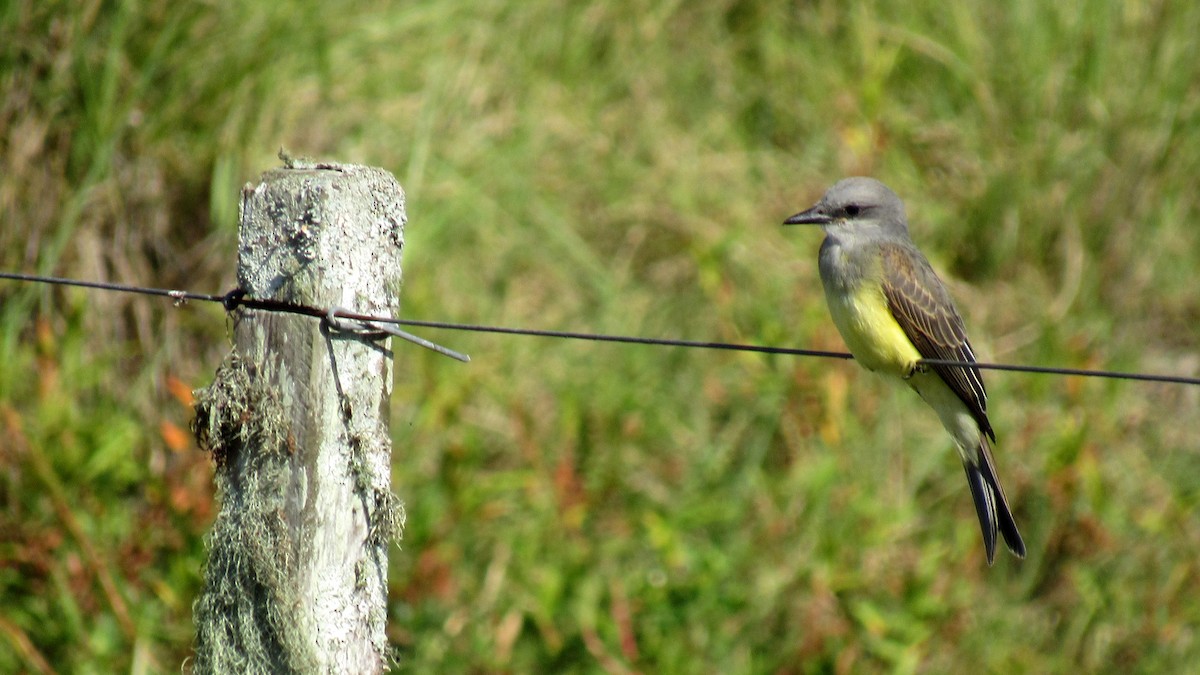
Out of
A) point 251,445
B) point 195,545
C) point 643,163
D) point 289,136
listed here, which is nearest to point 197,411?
point 251,445

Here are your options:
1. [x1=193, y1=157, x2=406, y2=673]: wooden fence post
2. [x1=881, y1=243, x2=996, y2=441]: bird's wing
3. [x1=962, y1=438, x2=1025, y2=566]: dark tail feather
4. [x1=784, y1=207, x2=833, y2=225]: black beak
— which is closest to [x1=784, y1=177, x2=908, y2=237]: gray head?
[x1=784, y1=207, x2=833, y2=225]: black beak

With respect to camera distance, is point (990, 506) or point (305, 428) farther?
point (990, 506)

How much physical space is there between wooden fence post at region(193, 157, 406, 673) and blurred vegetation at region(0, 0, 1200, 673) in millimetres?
2499

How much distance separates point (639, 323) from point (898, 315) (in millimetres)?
2863

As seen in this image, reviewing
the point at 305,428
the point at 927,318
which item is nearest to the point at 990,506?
the point at 927,318

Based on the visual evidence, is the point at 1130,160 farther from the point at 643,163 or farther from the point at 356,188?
the point at 356,188

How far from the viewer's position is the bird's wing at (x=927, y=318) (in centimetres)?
464

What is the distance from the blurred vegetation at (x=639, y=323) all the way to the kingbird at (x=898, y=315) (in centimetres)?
118

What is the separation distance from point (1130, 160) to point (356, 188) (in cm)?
577

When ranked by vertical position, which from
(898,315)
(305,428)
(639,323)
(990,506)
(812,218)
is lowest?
(990,506)

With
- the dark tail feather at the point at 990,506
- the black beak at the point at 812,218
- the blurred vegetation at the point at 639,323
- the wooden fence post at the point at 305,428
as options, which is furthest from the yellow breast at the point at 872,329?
the wooden fence post at the point at 305,428

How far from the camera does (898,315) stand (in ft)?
15.3

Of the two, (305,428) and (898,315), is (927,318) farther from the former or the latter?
(305,428)

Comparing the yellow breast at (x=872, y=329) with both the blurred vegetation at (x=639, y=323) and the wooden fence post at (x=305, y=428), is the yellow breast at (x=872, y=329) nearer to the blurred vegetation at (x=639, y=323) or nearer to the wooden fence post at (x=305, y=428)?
the blurred vegetation at (x=639, y=323)
